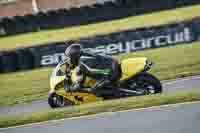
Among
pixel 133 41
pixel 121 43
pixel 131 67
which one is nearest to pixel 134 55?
pixel 133 41

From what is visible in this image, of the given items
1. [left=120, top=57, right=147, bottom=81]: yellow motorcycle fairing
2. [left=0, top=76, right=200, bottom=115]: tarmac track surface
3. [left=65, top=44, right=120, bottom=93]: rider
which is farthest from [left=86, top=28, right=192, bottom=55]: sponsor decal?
[left=120, top=57, right=147, bottom=81]: yellow motorcycle fairing

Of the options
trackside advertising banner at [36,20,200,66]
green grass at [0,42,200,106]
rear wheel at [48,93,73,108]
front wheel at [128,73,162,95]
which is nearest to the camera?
front wheel at [128,73,162,95]

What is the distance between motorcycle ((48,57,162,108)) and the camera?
12133mm

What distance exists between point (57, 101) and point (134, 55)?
6196mm

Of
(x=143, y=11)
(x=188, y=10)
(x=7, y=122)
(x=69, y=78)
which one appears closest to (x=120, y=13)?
(x=143, y=11)

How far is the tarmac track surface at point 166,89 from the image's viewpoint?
1350cm

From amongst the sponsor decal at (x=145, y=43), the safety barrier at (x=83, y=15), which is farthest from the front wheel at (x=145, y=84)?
the safety barrier at (x=83, y=15)

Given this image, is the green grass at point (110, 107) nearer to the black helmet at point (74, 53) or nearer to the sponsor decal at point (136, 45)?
the black helmet at point (74, 53)

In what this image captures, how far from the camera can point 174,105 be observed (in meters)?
10.2

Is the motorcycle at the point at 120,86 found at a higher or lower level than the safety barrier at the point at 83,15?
lower

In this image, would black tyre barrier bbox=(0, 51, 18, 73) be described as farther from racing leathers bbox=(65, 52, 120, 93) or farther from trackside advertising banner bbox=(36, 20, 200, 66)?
racing leathers bbox=(65, 52, 120, 93)

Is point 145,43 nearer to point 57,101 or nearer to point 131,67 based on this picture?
point 57,101

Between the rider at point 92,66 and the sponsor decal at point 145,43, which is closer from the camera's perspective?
the rider at point 92,66

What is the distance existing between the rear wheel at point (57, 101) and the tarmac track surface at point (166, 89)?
1.71 feet
